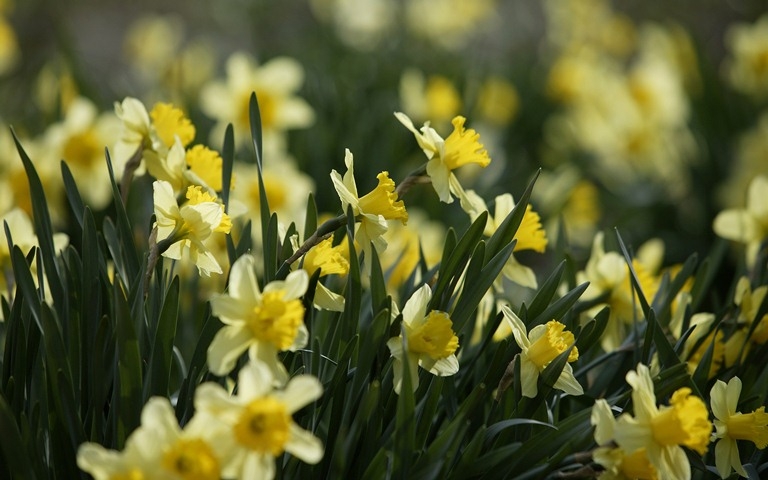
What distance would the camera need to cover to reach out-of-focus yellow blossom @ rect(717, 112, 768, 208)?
2.77 metres

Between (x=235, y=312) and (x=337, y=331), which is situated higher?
(x=235, y=312)

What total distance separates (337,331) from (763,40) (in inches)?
101

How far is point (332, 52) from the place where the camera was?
149 inches

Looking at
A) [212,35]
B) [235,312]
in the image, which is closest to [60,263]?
[235,312]

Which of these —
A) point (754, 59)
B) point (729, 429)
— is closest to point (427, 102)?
point (754, 59)

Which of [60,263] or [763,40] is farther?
[763,40]

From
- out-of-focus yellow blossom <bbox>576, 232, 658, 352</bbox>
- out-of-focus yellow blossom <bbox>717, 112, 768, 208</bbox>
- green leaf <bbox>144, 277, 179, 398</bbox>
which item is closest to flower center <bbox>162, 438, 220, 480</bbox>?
green leaf <bbox>144, 277, 179, 398</bbox>

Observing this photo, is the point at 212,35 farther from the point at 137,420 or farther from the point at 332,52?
the point at 137,420

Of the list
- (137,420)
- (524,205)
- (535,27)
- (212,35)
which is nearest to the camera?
(137,420)

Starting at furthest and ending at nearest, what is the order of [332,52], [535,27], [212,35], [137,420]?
[535,27], [212,35], [332,52], [137,420]

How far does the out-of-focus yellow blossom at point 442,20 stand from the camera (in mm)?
4180

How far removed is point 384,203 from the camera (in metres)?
1.05

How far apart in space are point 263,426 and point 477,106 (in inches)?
101

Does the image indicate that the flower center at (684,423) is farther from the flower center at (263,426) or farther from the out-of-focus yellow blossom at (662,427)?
the flower center at (263,426)
